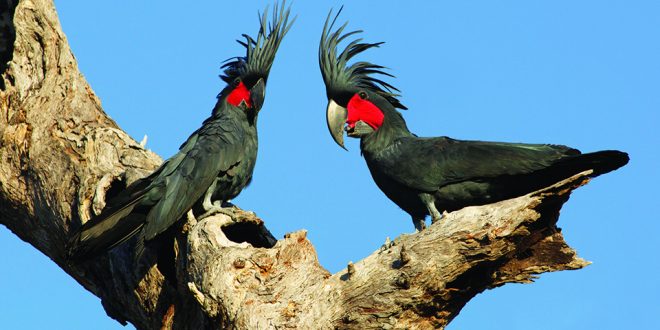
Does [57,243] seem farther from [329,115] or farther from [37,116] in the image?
[329,115]

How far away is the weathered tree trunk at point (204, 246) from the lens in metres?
5.25

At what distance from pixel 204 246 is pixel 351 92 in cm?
244

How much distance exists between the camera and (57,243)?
736cm

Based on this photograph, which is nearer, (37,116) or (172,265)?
(172,265)

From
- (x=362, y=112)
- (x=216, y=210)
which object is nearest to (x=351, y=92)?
(x=362, y=112)

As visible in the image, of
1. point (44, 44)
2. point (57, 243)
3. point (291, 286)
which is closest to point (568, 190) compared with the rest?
point (291, 286)

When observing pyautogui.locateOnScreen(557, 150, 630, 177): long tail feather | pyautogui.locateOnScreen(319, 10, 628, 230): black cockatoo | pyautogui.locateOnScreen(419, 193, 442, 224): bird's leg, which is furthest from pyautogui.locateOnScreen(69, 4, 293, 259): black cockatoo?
pyautogui.locateOnScreen(557, 150, 630, 177): long tail feather

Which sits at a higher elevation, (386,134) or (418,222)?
(386,134)

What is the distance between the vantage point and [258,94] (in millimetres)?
8016

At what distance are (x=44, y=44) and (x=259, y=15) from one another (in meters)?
1.96

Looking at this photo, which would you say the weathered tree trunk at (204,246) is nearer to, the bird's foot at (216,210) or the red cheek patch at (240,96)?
the bird's foot at (216,210)

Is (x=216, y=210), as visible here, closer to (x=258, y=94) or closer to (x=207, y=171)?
(x=207, y=171)

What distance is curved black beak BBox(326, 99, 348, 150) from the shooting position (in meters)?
7.80

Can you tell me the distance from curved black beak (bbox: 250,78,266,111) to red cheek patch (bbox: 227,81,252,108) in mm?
49
